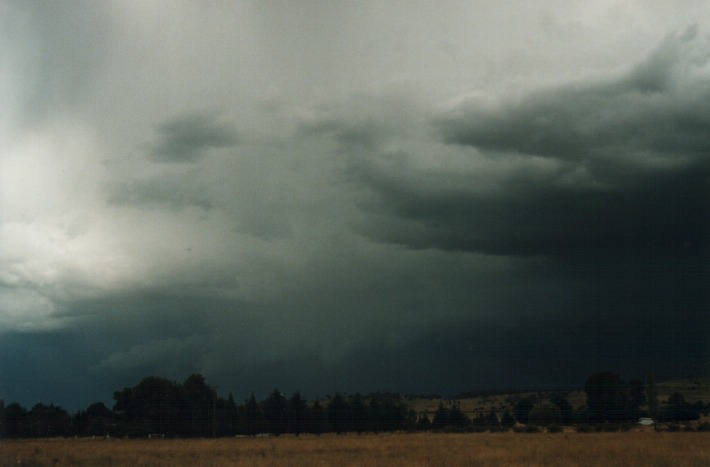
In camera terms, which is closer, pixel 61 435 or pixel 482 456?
pixel 482 456

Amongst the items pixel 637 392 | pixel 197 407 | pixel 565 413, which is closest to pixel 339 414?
pixel 197 407

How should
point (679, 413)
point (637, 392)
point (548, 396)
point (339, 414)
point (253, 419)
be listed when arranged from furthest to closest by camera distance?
point (548, 396)
point (637, 392)
point (339, 414)
point (253, 419)
point (679, 413)

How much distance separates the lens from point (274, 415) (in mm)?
107250

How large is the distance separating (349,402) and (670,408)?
1903 inches

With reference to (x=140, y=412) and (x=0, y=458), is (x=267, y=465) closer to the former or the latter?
(x=0, y=458)

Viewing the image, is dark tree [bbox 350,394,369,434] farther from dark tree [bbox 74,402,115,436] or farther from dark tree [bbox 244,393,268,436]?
dark tree [bbox 74,402,115,436]

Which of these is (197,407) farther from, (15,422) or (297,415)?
(15,422)

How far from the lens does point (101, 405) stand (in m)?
113

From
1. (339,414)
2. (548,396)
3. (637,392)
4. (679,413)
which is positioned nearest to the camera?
(679,413)

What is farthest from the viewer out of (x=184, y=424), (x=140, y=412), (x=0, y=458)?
(x=140, y=412)

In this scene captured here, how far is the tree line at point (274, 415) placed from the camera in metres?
95.4

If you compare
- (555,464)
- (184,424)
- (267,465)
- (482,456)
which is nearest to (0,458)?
(267,465)

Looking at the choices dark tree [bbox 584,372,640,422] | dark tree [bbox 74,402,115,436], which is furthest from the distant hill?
dark tree [bbox 74,402,115,436]

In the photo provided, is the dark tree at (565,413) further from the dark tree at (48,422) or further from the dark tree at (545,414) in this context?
the dark tree at (48,422)
